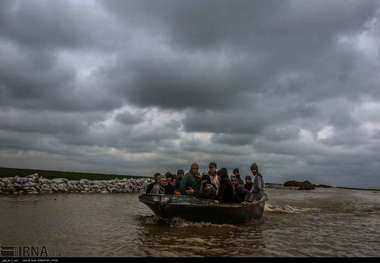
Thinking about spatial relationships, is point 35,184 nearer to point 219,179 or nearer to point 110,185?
point 110,185

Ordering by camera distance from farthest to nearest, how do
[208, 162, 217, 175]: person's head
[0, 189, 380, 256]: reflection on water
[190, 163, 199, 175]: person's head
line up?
[208, 162, 217, 175]: person's head → [190, 163, 199, 175]: person's head → [0, 189, 380, 256]: reflection on water

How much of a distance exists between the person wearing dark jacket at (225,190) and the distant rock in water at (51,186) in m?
18.0

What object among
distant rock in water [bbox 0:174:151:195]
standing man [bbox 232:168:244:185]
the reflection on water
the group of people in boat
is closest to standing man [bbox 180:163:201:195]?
the group of people in boat

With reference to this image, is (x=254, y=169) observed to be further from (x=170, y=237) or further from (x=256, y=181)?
(x=170, y=237)

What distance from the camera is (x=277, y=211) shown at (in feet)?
67.4

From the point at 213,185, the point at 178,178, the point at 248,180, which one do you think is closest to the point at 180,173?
the point at 178,178

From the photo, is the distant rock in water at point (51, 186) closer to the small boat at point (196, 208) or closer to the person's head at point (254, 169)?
the small boat at point (196, 208)

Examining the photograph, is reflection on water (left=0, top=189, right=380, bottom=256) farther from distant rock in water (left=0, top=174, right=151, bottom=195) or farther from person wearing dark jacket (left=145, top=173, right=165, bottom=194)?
distant rock in water (left=0, top=174, right=151, bottom=195)

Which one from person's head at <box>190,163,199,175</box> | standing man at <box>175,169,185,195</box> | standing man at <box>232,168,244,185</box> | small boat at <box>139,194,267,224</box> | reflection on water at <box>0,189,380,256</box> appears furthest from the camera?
standing man at <box>232,168,244,185</box>

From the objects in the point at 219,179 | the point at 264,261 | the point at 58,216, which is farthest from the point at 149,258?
the point at 58,216

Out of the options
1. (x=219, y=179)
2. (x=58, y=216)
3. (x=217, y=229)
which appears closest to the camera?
(x=217, y=229)

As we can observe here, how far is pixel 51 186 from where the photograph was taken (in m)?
26.5

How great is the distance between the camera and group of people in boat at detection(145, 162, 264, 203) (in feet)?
41.3

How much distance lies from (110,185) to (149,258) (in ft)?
84.2
